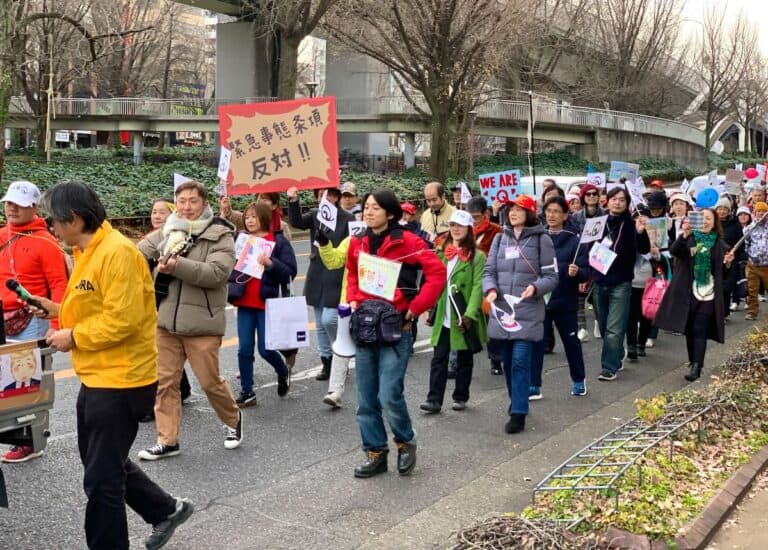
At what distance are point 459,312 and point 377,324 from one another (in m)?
1.80

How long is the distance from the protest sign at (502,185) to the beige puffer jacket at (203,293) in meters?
5.92

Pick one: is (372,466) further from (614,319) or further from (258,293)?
(614,319)

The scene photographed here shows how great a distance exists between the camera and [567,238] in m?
7.96

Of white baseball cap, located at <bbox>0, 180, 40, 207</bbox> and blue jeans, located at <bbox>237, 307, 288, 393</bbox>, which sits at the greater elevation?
white baseball cap, located at <bbox>0, 180, 40, 207</bbox>

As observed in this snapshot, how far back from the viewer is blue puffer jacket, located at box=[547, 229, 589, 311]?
7703mm

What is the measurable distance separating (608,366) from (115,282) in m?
5.77

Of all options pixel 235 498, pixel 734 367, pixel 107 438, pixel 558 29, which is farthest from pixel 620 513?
pixel 558 29

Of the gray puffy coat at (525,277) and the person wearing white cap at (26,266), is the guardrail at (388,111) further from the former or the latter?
the person wearing white cap at (26,266)

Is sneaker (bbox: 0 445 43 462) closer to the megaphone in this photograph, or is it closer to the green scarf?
the megaphone

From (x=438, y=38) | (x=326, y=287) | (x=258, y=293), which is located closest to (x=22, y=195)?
(x=258, y=293)

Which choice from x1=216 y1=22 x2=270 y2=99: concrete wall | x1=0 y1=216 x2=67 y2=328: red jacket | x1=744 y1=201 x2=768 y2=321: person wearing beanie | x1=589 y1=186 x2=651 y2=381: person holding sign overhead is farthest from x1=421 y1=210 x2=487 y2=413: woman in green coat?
x1=216 y1=22 x2=270 y2=99: concrete wall

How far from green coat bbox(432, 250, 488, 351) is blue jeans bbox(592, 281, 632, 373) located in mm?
1863

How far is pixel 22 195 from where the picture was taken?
5410 millimetres

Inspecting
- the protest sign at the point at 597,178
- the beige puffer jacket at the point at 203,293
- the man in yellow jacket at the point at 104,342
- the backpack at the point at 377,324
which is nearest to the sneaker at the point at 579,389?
the backpack at the point at 377,324
